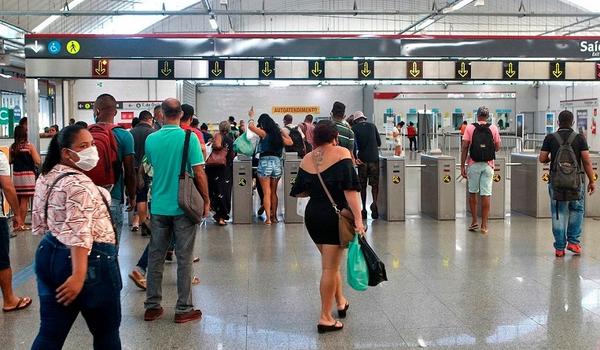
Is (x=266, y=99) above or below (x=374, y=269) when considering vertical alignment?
above

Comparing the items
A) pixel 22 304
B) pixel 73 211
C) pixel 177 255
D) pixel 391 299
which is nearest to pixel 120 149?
pixel 177 255

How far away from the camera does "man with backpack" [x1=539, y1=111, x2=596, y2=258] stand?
6941 mm

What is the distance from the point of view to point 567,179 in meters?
6.92

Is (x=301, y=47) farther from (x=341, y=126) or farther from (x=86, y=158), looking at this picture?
(x=86, y=158)

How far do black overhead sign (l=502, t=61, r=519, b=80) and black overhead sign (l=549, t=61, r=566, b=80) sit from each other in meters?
0.59

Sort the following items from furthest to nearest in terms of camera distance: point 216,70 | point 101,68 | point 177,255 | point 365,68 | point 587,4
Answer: point 587,4 < point 365,68 < point 216,70 < point 101,68 < point 177,255

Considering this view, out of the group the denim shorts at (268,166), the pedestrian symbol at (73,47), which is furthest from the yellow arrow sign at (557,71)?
the pedestrian symbol at (73,47)

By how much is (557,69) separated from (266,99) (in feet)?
80.5

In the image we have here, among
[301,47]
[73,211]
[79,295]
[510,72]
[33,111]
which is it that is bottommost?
[79,295]

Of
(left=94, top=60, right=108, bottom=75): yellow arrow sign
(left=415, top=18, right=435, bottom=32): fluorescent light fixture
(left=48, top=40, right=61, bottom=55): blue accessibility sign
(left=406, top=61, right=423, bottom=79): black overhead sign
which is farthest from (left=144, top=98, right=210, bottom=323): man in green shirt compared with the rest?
(left=415, top=18, right=435, bottom=32): fluorescent light fixture

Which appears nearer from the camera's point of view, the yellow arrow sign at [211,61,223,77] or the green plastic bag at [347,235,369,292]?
the green plastic bag at [347,235,369,292]

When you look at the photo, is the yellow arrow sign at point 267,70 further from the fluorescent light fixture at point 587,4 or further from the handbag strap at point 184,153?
the fluorescent light fixture at point 587,4

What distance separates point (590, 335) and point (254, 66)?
7443mm

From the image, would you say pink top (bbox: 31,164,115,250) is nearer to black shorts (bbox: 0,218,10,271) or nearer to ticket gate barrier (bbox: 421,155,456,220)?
black shorts (bbox: 0,218,10,271)
